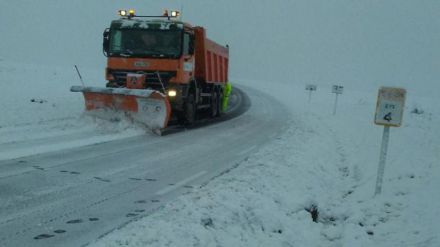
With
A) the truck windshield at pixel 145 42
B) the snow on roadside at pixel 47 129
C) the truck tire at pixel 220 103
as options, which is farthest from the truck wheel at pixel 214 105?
the truck windshield at pixel 145 42

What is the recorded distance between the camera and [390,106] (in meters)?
8.03

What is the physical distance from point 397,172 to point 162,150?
4.75m

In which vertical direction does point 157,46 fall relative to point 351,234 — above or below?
above

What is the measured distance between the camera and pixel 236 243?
5.29 meters

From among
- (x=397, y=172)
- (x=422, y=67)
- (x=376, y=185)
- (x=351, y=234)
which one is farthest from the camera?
(x=422, y=67)

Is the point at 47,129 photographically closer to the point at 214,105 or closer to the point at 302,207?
the point at 302,207

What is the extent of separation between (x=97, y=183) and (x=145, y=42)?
8176 mm

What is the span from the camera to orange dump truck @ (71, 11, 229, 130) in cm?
1370

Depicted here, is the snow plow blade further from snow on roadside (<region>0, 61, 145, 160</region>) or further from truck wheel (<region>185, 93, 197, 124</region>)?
truck wheel (<region>185, 93, 197, 124</region>)

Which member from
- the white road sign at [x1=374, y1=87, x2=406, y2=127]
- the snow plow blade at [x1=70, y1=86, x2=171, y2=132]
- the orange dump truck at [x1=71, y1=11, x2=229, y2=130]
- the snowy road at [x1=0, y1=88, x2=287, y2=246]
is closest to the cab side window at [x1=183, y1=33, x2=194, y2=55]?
the orange dump truck at [x1=71, y1=11, x2=229, y2=130]

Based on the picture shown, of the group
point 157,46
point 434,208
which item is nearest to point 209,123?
point 157,46

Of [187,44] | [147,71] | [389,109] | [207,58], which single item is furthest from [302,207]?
[207,58]

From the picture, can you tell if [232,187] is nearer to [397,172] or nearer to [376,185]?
[376,185]

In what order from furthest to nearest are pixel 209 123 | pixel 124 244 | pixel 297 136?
pixel 209 123
pixel 297 136
pixel 124 244
